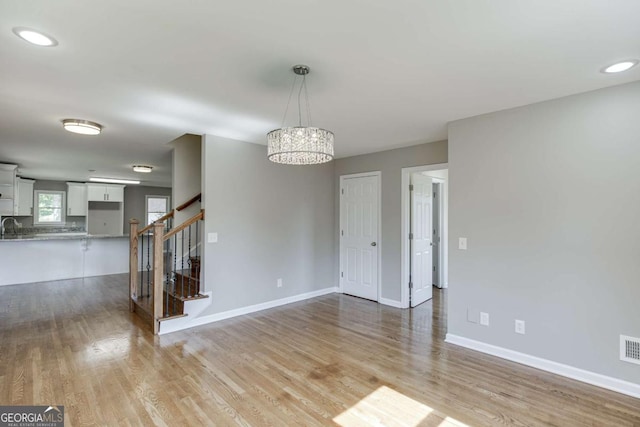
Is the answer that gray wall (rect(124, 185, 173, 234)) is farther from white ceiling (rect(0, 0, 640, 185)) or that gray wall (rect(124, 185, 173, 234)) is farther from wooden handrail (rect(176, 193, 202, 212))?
white ceiling (rect(0, 0, 640, 185))

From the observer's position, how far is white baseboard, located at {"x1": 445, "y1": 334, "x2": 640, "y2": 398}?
2.48 metres

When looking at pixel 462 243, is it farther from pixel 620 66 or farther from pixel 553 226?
pixel 620 66

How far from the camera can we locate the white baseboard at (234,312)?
148 inches

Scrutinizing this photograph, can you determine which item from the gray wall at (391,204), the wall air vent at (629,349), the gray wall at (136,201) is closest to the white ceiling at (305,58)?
the gray wall at (391,204)

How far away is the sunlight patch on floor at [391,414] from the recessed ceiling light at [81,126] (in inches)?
158

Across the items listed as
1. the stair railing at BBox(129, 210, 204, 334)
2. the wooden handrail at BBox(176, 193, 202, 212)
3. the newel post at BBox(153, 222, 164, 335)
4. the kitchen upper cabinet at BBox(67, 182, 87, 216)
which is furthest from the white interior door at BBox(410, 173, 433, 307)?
the kitchen upper cabinet at BBox(67, 182, 87, 216)

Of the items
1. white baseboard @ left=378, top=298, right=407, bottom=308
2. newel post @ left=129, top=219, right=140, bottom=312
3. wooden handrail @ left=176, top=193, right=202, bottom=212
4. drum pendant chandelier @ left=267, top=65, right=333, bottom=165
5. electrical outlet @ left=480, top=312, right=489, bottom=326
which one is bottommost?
white baseboard @ left=378, top=298, right=407, bottom=308

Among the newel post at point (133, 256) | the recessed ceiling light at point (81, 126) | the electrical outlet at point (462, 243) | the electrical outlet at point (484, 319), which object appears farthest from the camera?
the newel post at point (133, 256)

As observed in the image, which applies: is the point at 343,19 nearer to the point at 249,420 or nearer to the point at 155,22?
the point at 155,22

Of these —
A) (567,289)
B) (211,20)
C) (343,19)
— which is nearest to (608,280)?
(567,289)

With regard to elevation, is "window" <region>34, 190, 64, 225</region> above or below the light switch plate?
above

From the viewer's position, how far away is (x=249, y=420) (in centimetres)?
213

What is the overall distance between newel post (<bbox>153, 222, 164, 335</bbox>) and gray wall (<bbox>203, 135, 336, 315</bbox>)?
0.58 m

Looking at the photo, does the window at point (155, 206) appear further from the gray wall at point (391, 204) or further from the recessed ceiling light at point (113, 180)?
the gray wall at point (391, 204)
